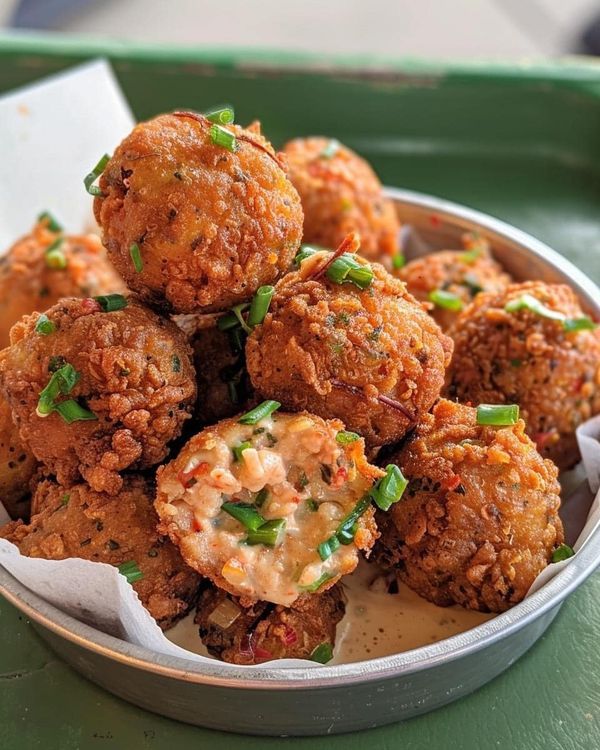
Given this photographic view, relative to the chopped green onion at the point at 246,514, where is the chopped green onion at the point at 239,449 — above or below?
above

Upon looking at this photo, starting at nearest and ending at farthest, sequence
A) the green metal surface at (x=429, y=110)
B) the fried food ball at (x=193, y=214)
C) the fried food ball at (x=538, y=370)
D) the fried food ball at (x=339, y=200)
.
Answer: the fried food ball at (x=193, y=214) → the fried food ball at (x=538, y=370) → the fried food ball at (x=339, y=200) → the green metal surface at (x=429, y=110)

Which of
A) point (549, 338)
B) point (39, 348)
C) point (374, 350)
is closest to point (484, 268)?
point (549, 338)

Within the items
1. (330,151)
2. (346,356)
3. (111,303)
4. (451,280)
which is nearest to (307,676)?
(346,356)

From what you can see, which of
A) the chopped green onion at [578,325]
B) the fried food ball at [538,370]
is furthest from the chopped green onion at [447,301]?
the chopped green onion at [578,325]

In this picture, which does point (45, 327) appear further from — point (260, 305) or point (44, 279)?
point (44, 279)

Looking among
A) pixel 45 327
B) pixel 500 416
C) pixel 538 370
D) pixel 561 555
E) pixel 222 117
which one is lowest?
pixel 561 555

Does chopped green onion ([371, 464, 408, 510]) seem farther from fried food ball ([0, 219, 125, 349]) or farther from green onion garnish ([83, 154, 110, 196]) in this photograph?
fried food ball ([0, 219, 125, 349])

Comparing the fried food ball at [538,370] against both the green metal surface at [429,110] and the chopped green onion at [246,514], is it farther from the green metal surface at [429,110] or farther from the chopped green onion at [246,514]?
the green metal surface at [429,110]

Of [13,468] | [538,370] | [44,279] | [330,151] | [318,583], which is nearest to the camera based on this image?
[318,583]
